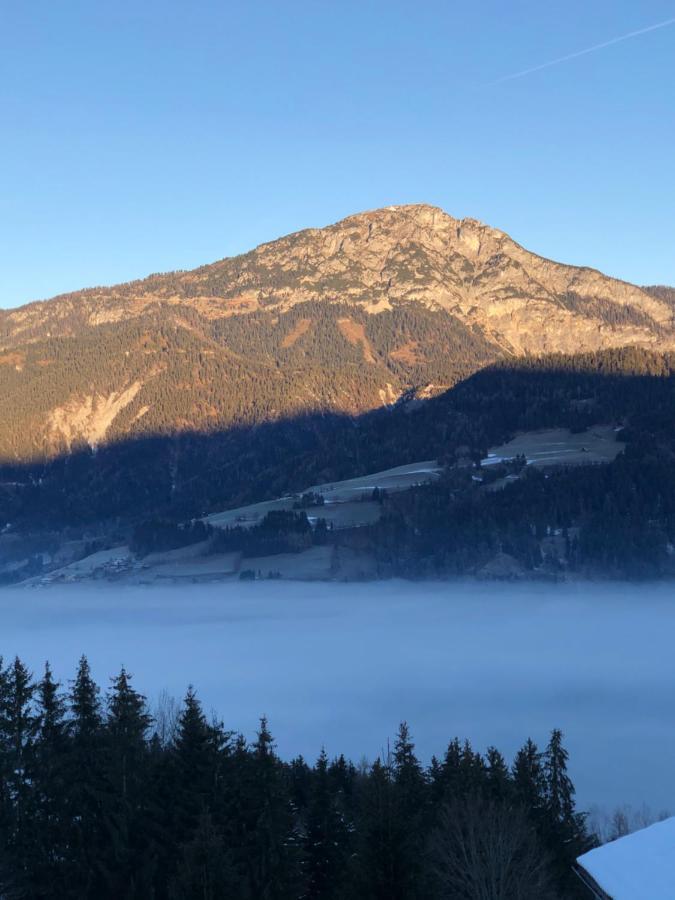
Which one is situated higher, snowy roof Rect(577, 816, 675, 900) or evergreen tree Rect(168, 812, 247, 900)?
snowy roof Rect(577, 816, 675, 900)

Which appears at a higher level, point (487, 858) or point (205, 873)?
point (205, 873)

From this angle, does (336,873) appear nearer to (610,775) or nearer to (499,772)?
(499,772)

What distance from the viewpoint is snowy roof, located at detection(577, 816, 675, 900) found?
A: 2833cm

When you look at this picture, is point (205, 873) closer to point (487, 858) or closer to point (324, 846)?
point (487, 858)

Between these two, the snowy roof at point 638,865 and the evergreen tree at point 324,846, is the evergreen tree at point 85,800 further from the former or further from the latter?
the snowy roof at point 638,865

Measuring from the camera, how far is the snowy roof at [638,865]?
28328mm

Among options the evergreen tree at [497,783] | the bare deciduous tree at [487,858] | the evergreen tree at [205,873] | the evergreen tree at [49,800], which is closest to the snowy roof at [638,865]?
the bare deciduous tree at [487,858]

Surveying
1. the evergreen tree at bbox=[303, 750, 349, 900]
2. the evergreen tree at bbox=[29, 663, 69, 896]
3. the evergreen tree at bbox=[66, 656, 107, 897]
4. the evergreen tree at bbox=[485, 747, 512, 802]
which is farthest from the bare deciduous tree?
the evergreen tree at bbox=[29, 663, 69, 896]

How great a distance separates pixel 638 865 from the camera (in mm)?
29375

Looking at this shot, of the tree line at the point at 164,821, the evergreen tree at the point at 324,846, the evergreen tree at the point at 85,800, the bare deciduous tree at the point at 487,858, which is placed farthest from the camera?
the evergreen tree at the point at 324,846

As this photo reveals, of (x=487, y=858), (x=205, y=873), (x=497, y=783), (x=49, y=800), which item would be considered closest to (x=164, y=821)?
(x=49, y=800)

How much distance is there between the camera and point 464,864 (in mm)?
47719

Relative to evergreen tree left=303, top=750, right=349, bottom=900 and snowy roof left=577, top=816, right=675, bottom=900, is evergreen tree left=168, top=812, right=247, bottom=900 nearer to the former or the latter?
evergreen tree left=303, top=750, right=349, bottom=900

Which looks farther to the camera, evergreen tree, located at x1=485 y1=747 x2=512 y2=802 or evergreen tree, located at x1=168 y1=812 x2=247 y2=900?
evergreen tree, located at x1=485 y1=747 x2=512 y2=802
